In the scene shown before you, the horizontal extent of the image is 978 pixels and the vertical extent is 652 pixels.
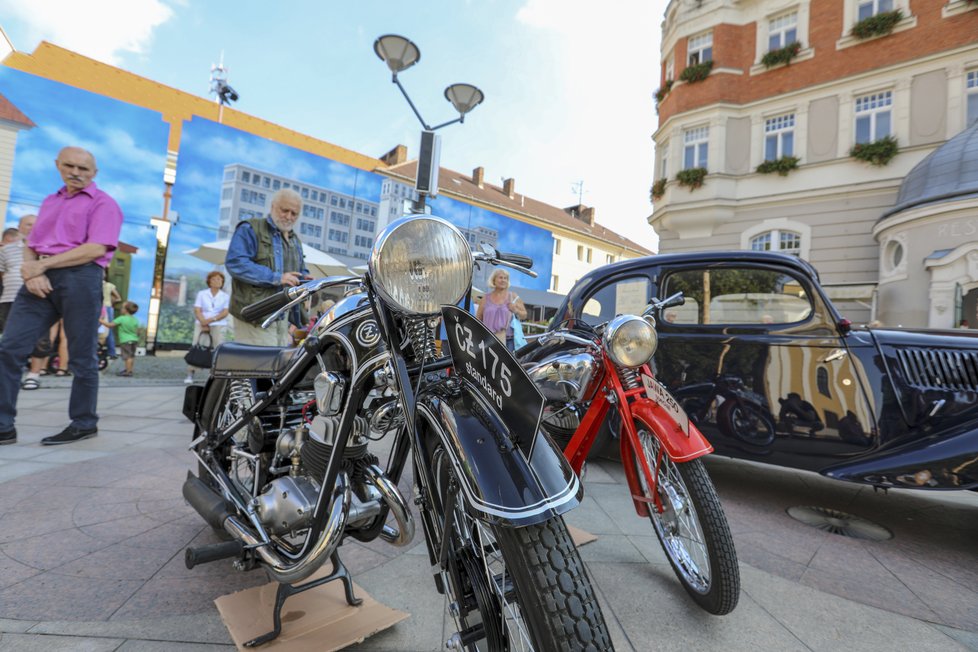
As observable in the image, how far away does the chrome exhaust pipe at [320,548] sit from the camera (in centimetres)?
122

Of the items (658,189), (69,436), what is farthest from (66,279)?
(658,189)

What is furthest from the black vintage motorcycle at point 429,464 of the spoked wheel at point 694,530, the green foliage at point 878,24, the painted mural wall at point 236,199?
the green foliage at point 878,24

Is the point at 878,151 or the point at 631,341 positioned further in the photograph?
the point at 878,151

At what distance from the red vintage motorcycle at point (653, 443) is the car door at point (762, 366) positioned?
112 cm

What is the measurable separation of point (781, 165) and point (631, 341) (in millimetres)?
14297

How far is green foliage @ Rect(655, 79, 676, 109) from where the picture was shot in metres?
16.1

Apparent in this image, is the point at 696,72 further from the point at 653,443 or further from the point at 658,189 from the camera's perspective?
the point at 653,443

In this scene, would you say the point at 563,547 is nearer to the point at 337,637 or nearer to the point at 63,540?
the point at 337,637

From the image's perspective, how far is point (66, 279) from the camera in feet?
10.4

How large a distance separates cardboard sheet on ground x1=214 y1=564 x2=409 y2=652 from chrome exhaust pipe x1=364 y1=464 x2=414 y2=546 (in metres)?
0.34

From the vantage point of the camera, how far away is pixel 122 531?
2.11m

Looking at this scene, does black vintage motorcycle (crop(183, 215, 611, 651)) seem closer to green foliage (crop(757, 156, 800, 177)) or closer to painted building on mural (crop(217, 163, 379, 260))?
painted building on mural (crop(217, 163, 379, 260))

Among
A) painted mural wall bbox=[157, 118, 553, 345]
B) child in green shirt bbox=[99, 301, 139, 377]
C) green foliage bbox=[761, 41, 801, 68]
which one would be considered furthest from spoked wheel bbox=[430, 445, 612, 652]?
green foliage bbox=[761, 41, 801, 68]

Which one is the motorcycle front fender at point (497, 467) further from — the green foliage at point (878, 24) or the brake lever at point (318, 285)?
the green foliage at point (878, 24)
